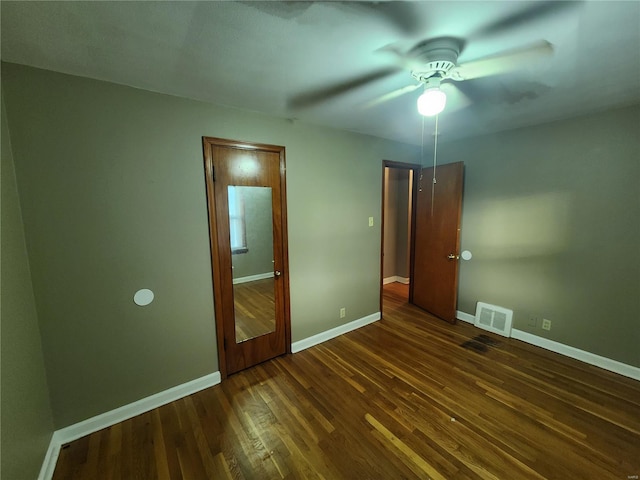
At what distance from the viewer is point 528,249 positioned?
9.07 ft

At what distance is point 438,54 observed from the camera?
52.3 inches

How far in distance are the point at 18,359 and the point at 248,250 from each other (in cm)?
147

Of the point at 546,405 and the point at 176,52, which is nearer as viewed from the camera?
the point at 176,52

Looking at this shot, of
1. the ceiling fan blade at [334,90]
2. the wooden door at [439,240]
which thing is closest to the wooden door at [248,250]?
the ceiling fan blade at [334,90]

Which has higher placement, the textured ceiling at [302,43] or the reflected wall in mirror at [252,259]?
the textured ceiling at [302,43]

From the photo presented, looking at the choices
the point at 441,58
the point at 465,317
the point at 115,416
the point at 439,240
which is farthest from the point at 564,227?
the point at 115,416

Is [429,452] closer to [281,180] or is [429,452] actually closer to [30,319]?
[281,180]

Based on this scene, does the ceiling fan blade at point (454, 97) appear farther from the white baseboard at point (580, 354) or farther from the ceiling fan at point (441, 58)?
the white baseboard at point (580, 354)

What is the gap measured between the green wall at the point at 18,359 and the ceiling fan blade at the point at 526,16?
251cm

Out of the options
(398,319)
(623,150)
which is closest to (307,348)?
(398,319)

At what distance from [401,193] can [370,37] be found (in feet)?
13.2

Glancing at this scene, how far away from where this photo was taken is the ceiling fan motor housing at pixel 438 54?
129 cm

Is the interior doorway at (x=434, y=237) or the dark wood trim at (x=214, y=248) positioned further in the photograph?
the interior doorway at (x=434, y=237)

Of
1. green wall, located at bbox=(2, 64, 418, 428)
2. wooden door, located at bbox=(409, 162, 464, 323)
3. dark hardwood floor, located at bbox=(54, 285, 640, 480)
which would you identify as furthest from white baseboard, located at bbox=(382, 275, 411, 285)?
green wall, located at bbox=(2, 64, 418, 428)
